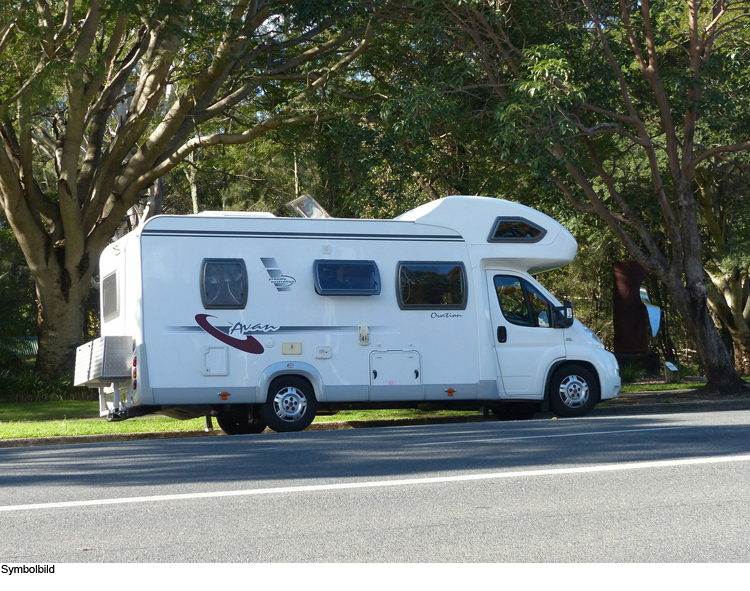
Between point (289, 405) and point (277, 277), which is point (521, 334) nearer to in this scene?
point (289, 405)

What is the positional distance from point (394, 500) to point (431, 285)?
23.3ft

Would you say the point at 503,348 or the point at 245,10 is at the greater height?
the point at 245,10

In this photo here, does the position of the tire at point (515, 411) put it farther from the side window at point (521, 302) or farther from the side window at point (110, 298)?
the side window at point (110, 298)

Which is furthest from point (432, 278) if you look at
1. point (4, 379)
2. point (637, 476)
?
point (4, 379)

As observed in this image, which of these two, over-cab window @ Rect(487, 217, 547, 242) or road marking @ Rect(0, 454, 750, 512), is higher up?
over-cab window @ Rect(487, 217, 547, 242)

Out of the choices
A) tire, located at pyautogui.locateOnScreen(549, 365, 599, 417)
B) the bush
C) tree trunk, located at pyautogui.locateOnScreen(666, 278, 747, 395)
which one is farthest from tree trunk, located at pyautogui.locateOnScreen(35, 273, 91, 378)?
tree trunk, located at pyautogui.locateOnScreen(666, 278, 747, 395)

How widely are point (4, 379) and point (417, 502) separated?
Result: 16872 millimetres

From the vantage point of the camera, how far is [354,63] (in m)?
21.5

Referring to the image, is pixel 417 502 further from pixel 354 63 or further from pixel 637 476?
pixel 354 63

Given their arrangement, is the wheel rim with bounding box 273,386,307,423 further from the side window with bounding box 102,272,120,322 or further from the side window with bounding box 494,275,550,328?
the side window with bounding box 494,275,550,328

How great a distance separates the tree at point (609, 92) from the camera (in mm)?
15938

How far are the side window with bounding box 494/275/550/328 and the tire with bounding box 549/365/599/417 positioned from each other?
0.83 m

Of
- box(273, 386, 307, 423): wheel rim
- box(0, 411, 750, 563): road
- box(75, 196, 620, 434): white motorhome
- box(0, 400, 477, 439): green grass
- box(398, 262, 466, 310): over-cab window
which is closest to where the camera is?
box(0, 411, 750, 563): road

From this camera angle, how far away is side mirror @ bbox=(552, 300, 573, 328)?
1416 centimetres
